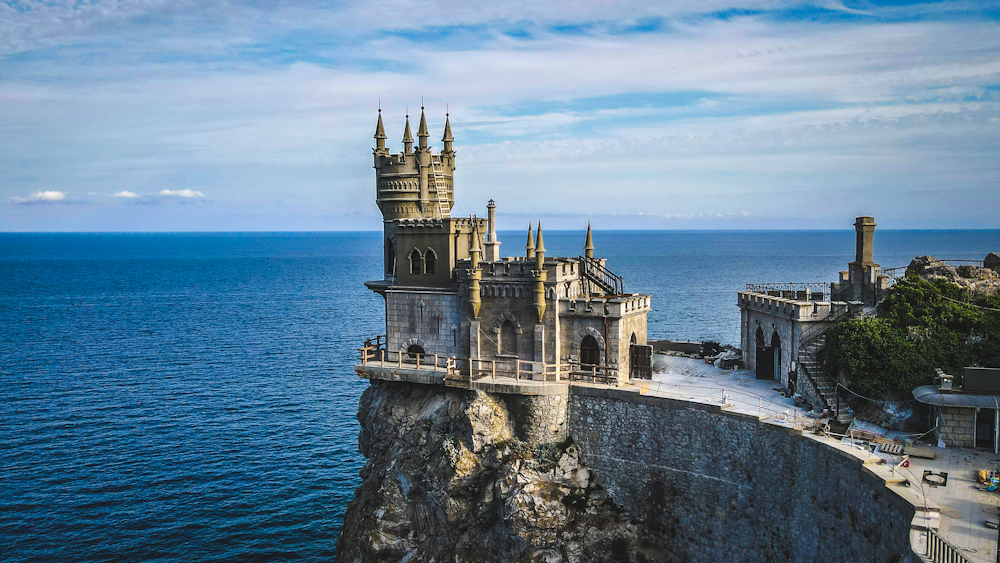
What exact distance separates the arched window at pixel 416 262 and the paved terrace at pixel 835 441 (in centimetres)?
501

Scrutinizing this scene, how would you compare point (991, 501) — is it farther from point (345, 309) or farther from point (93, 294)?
point (93, 294)

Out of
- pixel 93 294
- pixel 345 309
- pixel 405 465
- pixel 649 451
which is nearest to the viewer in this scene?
pixel 649 451

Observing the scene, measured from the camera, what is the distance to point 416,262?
40656 millimetres

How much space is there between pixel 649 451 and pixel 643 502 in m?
2.24

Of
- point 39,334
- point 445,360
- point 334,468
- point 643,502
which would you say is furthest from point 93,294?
point 643,502

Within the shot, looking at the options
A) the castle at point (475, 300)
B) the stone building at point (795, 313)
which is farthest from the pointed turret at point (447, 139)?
the stone building at point (795, 313)

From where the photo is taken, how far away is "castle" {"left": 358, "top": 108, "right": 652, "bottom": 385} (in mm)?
36531

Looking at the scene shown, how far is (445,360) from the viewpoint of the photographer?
39.4m

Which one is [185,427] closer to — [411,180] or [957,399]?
[411,180]

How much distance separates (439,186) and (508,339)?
10.1 m

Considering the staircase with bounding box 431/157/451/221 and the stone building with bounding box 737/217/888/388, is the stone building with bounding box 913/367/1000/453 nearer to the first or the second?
the stone building with bounding box 737/217/888/388

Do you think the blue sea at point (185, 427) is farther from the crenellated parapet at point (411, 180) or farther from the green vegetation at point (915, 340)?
the green vegetation at point (915, 340)

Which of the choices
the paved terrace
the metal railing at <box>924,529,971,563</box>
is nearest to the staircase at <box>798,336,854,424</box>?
the paved terrace

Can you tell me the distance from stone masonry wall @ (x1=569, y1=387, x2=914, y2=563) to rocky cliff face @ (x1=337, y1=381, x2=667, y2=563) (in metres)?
1.32
